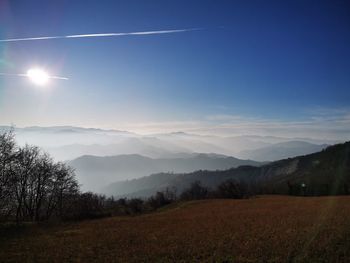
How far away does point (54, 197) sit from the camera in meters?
62.4

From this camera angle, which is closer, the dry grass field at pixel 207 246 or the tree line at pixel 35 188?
the dry grass field at pixel 207 246

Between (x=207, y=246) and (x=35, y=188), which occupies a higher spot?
(x=35, y=188)

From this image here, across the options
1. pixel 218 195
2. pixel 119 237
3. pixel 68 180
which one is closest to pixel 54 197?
pixel 68 180

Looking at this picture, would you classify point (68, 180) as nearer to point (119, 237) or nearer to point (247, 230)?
point (119, 237)

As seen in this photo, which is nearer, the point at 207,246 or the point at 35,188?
the point at 207,246

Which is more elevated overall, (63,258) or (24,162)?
(24,162)

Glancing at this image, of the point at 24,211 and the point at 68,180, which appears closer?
the point at 24,211

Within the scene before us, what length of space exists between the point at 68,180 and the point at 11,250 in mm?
40983

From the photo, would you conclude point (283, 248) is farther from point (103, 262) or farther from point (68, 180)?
point (68, 180)

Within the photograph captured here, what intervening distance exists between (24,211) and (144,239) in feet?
131

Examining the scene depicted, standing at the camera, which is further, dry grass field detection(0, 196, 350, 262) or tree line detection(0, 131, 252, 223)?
tree line detection(0, 131, 252, 223)

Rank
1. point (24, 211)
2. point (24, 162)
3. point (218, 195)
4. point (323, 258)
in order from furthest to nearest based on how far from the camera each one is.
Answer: point (218, 195) → point (24, 211) → point (24, 162) → point (323, 258)

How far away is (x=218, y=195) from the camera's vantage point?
412 ft

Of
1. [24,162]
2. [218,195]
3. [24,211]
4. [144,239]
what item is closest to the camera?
[144,239]
